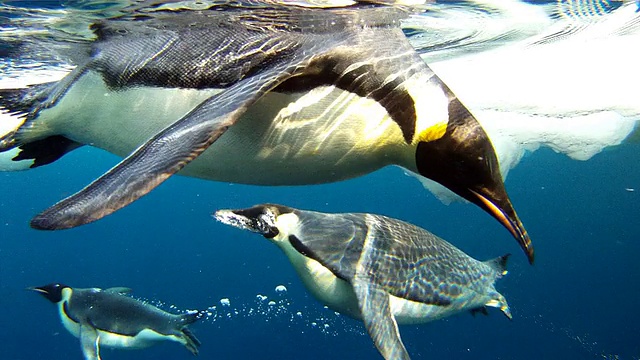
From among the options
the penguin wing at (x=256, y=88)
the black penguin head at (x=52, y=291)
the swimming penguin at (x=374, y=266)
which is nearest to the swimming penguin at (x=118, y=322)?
the black penguin head at (x=52, y=291)

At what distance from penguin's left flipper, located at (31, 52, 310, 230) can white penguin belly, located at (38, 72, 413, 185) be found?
260 mm

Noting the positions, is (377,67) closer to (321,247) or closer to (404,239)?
(321,247)

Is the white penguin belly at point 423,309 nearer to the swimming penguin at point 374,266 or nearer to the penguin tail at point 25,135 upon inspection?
the swimming penguin at point 374,266

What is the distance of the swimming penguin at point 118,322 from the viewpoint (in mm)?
6031

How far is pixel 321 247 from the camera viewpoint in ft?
11.6

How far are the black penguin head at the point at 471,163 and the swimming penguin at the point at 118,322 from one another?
4948mm

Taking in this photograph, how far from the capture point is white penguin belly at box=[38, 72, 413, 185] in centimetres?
209

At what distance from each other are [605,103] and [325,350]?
39.6 feet

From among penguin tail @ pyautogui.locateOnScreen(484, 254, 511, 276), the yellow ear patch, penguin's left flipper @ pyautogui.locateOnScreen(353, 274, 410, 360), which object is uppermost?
the yellow ear patch

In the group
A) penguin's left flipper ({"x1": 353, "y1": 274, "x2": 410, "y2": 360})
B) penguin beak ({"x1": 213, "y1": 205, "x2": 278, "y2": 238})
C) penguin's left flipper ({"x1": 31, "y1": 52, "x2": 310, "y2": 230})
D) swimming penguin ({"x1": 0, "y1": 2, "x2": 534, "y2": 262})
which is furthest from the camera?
penguin's left flipper ({"x1": 353, "y1": 274, "x2": 410, "y2": 360})

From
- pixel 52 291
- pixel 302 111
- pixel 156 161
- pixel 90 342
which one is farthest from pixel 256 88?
pixel 52 291

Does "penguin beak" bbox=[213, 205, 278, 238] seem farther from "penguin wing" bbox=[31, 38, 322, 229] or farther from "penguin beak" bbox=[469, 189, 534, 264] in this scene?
"penguin beak" bbox=[469, 189, 534, 264]

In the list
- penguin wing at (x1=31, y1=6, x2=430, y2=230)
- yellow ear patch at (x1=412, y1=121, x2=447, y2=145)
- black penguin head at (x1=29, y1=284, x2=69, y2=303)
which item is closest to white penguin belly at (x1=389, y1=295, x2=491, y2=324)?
yellow ear patch at (x1=412, y1=121, x2=447, y2=145)

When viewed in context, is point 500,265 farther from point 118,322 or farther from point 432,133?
point 118,322
